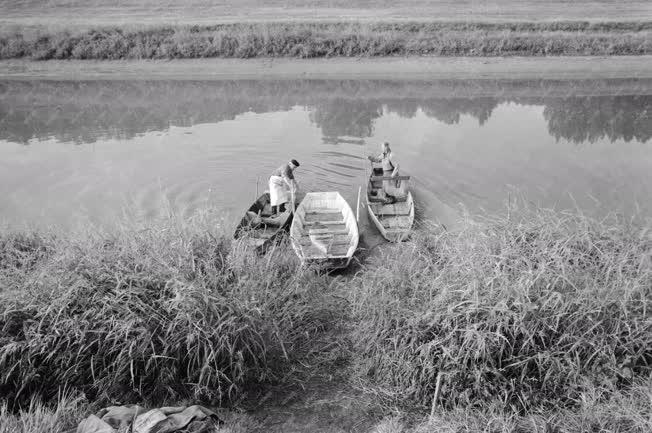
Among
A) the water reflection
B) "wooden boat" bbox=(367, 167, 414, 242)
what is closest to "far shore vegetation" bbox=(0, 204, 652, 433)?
"wooden boat" bbox=(367, 167, 414, 242)

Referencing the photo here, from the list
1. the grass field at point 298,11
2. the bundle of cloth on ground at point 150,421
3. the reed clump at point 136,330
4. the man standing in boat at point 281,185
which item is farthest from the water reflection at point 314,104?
the bundle of cloth on ground at point 150,421

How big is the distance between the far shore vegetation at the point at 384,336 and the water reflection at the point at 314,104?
10600 mm

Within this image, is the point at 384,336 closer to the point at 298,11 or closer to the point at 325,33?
the point at 325,33

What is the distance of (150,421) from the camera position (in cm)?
482

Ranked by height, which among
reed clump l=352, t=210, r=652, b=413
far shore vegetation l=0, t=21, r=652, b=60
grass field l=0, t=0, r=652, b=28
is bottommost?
reed clump l=352, t=210, r=652, b=413

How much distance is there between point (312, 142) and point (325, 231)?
640 centimetres

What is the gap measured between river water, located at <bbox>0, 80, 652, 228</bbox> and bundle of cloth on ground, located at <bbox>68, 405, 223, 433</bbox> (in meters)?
4.08

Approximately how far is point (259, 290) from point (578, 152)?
1249 centimetres

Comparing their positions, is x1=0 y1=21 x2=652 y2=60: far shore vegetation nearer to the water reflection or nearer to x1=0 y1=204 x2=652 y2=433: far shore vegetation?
the water reflection

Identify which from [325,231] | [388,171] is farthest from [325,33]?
[325,231]

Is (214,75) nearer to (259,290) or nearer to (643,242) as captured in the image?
(259,290)

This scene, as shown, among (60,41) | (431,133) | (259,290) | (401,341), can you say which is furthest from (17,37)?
(401,341)

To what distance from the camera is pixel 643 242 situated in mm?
6324

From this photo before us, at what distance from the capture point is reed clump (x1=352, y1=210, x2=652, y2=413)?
536 centimetres
